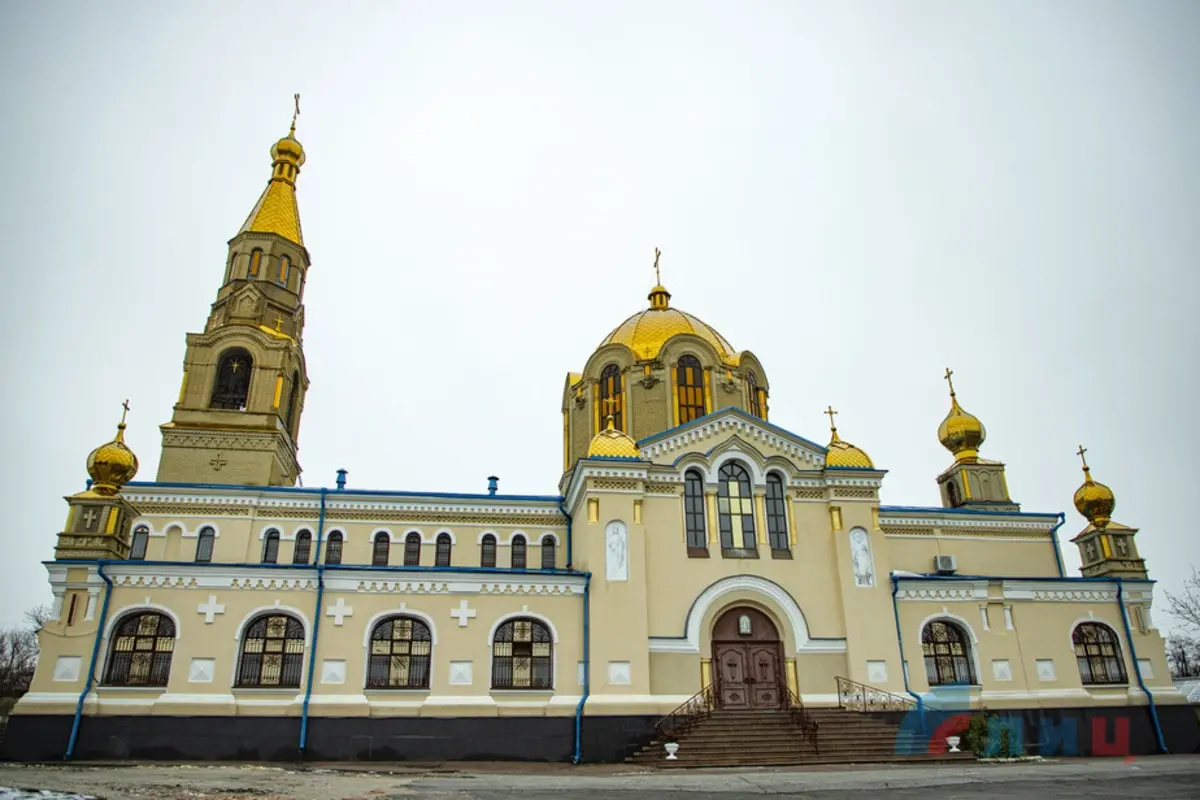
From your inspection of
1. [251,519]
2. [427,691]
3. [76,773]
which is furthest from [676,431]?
[76,773]

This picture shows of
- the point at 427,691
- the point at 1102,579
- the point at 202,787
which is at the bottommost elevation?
the point at 202,787

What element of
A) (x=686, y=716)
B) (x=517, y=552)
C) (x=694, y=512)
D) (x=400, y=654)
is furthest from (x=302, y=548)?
(x=686, y=716)

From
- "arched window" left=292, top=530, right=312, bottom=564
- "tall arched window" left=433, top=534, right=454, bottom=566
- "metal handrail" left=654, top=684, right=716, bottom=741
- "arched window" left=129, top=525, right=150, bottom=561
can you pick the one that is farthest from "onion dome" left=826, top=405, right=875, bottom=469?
"arched window" left=129, top=525, right=150, bottom=561

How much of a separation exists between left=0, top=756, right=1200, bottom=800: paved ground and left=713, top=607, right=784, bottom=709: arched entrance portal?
156 inches

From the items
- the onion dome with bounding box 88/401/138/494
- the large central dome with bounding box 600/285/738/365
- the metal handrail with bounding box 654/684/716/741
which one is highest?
the large central dome with bounding box 600/285/738/365

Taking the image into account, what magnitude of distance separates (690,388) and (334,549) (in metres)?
14.2

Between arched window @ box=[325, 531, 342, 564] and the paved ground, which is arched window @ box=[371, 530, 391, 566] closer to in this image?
arched window @ box=[325, 531, 342, 564]

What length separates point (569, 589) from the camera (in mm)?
22625

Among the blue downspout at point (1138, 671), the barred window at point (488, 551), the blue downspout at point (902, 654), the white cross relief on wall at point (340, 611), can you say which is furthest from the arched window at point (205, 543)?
the blue downspout at point (1138, 671)

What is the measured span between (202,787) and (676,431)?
15.5 metres

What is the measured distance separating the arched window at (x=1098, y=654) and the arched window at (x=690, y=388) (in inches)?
557

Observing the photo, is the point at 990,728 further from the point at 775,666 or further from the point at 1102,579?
the point at 1102,579

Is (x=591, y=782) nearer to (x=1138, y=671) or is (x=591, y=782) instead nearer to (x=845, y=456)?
(x=845, y=456)

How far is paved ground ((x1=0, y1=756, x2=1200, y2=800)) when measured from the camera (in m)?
13.4
